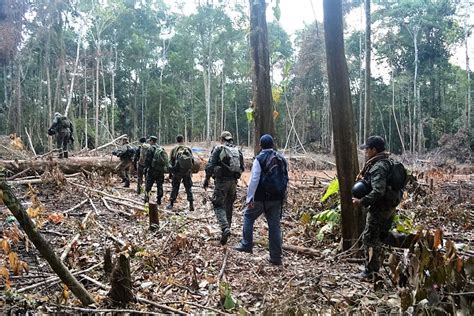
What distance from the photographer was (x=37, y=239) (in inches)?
127

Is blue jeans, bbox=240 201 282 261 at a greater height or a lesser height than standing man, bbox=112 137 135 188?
lesser

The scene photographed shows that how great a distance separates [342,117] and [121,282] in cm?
392

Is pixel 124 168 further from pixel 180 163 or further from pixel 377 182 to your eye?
pixel 377 182

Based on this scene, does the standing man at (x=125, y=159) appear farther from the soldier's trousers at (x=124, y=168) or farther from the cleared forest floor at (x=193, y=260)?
the cleared forest floor at (x=193, y=260)

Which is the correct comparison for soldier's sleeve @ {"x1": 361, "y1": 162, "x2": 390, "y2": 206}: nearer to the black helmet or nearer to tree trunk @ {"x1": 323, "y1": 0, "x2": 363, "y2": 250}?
the black helmet

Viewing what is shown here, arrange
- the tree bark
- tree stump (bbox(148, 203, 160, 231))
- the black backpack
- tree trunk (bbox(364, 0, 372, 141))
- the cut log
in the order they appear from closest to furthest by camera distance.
→ the tree bark → the black backpack → tree stump (bbox(148, 203, 160, 231)) → the cut log → tree trunk (bbox(364, 0, 372, 141))

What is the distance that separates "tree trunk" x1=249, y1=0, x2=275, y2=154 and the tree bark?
6.38m

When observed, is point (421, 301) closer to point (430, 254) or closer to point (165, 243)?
point (430, 254)

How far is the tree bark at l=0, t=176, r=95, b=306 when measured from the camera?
2.95 metres

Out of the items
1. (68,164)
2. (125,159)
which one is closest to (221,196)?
(125,159)

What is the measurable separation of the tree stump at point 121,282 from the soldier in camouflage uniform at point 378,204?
9.35ft

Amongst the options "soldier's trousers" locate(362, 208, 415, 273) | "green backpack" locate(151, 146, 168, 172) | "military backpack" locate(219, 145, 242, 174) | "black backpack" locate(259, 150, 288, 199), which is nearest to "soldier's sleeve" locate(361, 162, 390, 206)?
"soldier's trousers" locate(362, 208, 415, 273)

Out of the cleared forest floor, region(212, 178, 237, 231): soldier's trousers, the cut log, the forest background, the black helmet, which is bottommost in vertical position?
the cleared forest floor

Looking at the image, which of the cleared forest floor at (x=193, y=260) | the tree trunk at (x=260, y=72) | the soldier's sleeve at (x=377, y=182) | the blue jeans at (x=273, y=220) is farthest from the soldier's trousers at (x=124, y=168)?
the soldier's sleeve at (x=377, y=182)
